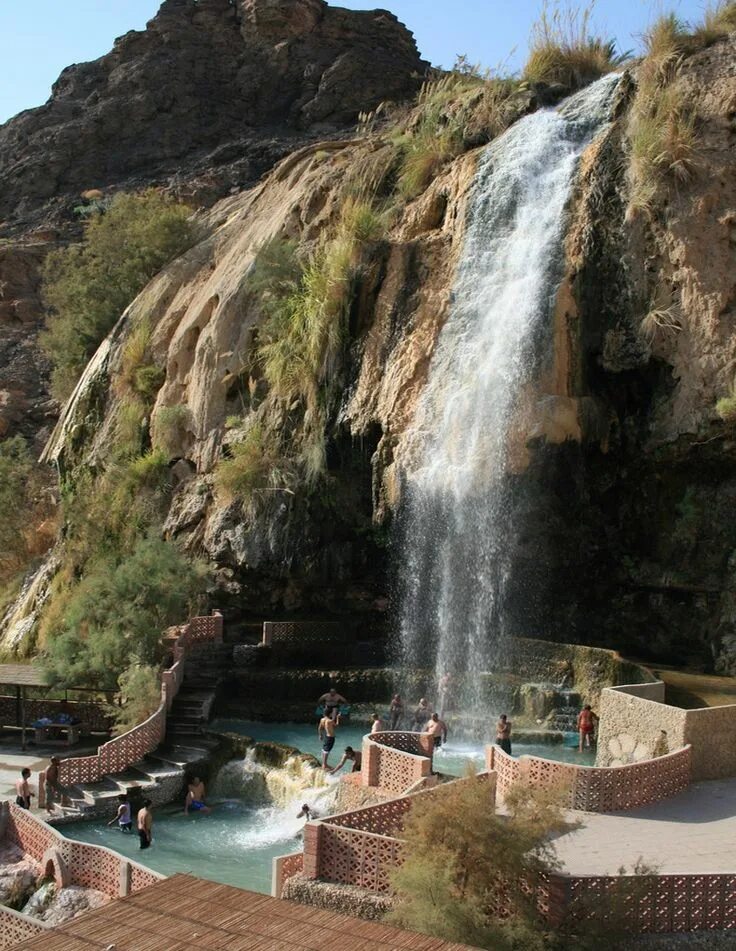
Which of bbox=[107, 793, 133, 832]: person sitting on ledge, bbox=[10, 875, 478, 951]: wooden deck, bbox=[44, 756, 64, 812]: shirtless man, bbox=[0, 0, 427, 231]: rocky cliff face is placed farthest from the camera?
bbox=[0, 0, 427, 231]: rocky cliff face

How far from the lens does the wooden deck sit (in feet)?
29.5

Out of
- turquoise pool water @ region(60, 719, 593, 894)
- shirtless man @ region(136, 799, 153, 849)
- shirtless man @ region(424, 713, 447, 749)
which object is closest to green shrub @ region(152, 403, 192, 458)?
turquoise pool water @ region(60, 719, 593, 894)

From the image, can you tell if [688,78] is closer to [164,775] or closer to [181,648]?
[181,648]

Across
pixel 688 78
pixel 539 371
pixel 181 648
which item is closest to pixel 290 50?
pixel 688 78

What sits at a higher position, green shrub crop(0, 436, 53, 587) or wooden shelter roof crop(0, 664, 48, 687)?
green shrub crop(0, 436, 53, 587)

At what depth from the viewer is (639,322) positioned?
2528 centimetres

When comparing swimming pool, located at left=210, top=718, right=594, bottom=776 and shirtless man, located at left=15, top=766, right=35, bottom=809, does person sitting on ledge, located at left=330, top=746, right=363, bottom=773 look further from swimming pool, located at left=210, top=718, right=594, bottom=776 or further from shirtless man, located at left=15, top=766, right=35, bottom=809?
shirtless man, located at left=15, top=766, right=35, bottom=809

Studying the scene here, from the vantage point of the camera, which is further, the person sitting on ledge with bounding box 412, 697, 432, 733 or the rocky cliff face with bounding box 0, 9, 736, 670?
the rocky cliff face with bounding box 0, 9, 736, 670

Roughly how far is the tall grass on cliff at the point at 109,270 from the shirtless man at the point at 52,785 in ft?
78.9

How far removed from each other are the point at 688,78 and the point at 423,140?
26.8ft

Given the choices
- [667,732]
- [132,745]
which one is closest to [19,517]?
[132,745]

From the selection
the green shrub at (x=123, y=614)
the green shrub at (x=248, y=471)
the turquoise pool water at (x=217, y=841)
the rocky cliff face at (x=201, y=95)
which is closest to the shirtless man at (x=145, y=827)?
the turquoise pool water at (x=217, y=841)

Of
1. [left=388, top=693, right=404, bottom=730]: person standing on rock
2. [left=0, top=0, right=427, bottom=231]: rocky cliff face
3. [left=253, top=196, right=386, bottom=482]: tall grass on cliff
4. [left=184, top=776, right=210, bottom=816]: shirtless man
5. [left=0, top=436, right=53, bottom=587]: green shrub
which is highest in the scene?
[left=0, top=0, right=427, bottom=231]: rocky cliff face

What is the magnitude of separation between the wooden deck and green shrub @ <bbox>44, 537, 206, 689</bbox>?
1345cm
